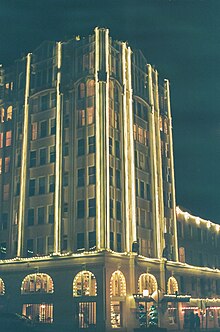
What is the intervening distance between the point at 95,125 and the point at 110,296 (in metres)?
21.3

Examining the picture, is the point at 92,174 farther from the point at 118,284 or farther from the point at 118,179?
the point at 118,284

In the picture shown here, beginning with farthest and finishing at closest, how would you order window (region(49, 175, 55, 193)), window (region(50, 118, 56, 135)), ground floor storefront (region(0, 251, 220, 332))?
window (region(50, 118, 56, 135))
window (region(49, 175, 55, 193))
ground floor storefront (region(0, 251, 220, 332))

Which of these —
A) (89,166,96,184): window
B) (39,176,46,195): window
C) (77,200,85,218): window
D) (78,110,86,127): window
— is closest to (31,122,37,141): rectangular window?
(39,176,46,195): window

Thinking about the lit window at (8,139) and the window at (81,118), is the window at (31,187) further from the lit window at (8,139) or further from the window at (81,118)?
the window at (81,118)

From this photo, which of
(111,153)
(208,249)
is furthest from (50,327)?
(208,249)

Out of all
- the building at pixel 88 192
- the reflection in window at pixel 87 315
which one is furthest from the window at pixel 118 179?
the reflection in window at pixel 87 315

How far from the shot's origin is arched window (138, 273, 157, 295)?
62.5 m

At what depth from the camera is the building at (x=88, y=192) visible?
57.7m

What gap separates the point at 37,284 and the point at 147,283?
14685mm

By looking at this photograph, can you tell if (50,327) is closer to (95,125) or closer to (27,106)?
(95,125)

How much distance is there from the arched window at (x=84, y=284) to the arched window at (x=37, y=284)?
371 cm

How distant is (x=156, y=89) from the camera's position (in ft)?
252

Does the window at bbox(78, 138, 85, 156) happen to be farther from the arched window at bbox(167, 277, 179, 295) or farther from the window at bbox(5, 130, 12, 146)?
the arched window at bbox(167, 277, 179, 295)

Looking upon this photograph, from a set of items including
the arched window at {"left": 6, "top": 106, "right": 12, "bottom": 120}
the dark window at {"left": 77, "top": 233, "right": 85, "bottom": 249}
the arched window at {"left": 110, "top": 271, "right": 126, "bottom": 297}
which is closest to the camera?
the arched window at {"left": 110, "top": 271, "right": 126, "bottom": 297}
